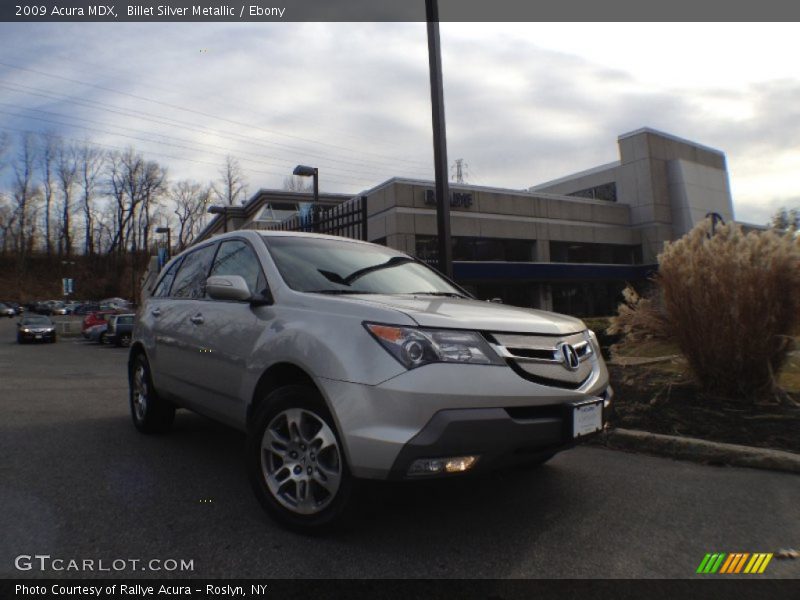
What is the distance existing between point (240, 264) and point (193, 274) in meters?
0.90

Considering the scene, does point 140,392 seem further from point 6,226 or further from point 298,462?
point 6,226

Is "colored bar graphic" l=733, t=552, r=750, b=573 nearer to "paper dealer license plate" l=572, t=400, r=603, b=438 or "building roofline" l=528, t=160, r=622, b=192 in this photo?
"paper dealer license plate" l=572, t=400, r=603, b=438

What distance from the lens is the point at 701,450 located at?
416cm

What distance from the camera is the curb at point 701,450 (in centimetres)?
387

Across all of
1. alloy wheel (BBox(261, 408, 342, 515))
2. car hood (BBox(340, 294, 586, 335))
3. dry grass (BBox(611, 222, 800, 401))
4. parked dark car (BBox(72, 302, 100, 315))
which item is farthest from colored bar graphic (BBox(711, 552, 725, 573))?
parked dark car (BBox(72, 302, 100, 315))

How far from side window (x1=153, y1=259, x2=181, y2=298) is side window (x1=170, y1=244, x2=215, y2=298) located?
126mm

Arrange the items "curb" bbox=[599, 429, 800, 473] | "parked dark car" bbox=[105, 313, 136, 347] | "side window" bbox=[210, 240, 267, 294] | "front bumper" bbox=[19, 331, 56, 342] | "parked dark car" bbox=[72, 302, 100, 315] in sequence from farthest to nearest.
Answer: "parked dark car" bbox=[72, 302, 100, 315] < "front bumper" bbox=[19, 331, 56, 342] < "parked dark car" bbox=[105, 313, 136, 347] < "curb" bbox=[599, 429, 800, 473] < "side window" bbox=[210, 240, 267, 294]

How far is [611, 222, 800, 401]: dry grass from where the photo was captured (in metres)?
5.04

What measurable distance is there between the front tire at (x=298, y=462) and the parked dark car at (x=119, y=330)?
21.3 meters

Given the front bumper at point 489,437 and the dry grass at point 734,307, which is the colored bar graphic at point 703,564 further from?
the dry grass at point 734,307

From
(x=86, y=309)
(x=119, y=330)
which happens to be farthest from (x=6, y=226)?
(x=119, y=330)

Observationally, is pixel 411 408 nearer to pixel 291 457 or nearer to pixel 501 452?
pixel 501 452

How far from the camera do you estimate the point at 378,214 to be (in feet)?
79.6

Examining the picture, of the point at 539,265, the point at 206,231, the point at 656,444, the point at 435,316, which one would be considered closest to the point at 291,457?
the point at 435,316
